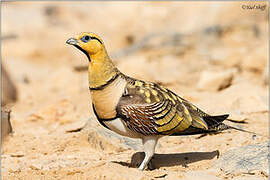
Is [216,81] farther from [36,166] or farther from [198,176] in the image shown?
[198,176]

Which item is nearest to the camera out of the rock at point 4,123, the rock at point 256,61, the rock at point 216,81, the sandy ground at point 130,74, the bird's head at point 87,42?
the bird's head at point 87,42

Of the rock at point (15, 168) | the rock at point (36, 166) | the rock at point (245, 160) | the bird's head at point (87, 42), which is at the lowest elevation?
the rock at point (15, 168)

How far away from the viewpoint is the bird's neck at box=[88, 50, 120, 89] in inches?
175

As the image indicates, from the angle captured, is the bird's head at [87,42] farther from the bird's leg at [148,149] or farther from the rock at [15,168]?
the rock at [15,168]

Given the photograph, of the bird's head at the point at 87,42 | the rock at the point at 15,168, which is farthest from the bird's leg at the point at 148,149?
the rock at the point at 15,168

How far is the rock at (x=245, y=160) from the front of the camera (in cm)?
449

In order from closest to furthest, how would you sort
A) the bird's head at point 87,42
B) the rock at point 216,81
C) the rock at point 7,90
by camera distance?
the bird's head at point 87,42 < the rock at point 216,81 < the rock at point 7,90

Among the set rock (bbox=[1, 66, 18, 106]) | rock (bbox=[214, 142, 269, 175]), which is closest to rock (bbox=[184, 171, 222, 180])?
rock (bbox=[214, 142, 269, 175])

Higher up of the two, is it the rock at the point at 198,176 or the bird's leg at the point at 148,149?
the bird's leg at the point at 148,149

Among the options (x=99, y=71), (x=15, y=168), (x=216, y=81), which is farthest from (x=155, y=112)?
(x=216, y=81)

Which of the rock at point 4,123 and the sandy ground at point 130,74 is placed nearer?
the sandy ground at point 130,74

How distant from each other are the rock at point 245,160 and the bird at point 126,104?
0.52m

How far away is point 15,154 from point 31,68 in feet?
33.8

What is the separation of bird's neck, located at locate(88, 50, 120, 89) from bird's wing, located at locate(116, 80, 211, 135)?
24 cm
